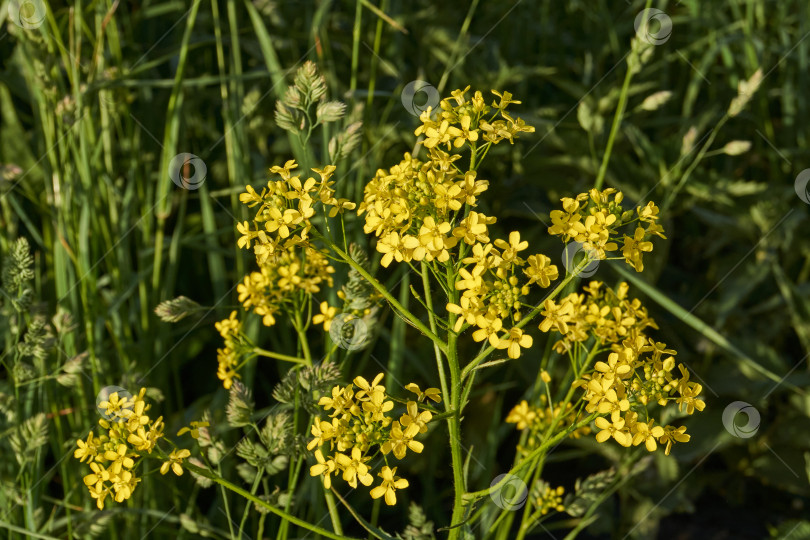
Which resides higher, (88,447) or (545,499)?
(88,447)

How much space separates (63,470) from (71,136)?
1.72ft

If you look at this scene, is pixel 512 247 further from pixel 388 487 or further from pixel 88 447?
pixel 88 447

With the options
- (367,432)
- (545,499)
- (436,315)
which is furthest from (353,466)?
(545,499)

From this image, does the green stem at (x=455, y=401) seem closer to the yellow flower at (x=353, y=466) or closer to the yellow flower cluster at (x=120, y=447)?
the yellow flower at (x=353, y=466)

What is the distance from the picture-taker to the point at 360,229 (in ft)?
4.13

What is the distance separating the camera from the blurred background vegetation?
1247 mm

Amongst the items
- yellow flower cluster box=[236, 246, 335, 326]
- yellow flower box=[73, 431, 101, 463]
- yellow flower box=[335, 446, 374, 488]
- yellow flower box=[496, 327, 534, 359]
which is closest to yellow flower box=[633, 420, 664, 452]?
yellow flower box=[496, 327, 534, 359]

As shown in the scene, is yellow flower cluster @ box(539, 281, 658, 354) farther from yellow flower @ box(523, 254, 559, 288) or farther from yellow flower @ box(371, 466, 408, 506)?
yellow flower @ box(371, 466, 408, 506)

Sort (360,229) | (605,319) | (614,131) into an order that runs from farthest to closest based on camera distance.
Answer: (360,229) < (614,131) < (605,319)

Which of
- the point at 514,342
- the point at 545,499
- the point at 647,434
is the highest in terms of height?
the point at 514,342

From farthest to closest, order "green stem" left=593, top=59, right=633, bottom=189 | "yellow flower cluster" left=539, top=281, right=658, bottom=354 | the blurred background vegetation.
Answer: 1. the blurred background vegetation
2. "green stem" left=593, top=59, right=633, bottom=189
3. "yellow flower cluster" left=539, top=281, right=658, bottom=354

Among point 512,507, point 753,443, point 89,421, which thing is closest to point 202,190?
point 89,421

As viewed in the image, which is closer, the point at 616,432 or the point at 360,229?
the point at 616,432

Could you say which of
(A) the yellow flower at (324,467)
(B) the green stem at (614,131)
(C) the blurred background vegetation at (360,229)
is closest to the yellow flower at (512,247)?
(A) the yellow flower at (324,467)
